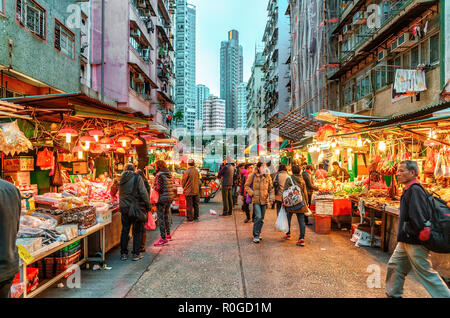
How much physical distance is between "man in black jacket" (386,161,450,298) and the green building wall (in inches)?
432

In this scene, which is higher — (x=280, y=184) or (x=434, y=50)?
(x=434, y=50)

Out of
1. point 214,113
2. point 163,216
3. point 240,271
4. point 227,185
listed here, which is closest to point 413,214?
point 240,271

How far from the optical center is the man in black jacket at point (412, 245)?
3.46 m

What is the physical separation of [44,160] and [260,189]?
224 inches

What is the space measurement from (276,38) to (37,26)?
40.3 m

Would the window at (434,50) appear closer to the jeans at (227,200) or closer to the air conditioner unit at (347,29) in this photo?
the air conditioner unit at (347,29)

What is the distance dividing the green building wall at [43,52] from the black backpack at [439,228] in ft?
37.1

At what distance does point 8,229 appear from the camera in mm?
2479

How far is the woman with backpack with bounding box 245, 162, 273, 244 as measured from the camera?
7117 mm

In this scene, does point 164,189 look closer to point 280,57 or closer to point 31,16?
point 31,16

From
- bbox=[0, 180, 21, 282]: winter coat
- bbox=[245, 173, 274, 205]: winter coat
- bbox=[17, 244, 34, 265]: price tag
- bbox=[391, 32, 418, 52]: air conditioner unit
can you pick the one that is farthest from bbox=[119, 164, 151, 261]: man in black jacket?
bbox=[391, 32, 418, 52]: air conditioner unit

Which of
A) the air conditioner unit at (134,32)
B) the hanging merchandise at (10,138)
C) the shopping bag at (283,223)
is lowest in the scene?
the shopping bag at (283,223)

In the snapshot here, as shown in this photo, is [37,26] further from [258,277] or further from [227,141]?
[227,141]

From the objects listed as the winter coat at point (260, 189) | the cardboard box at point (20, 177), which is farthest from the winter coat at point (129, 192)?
the cardboard box at point (20, 177)
